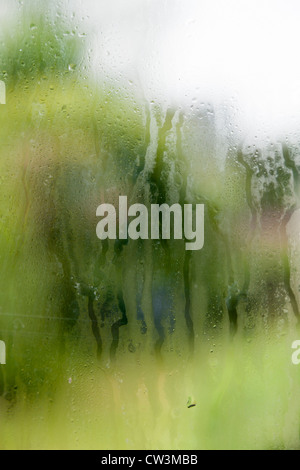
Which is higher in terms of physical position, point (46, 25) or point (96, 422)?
point (46, 25)

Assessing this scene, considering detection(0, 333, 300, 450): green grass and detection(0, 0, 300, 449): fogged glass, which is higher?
detection(0, 0, 300, 449): fogged glass

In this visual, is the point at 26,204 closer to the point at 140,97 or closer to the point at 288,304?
the point at 140,97

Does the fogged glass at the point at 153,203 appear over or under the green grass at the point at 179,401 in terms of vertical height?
over

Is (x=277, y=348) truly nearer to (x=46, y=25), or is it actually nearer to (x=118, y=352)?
(x=118, y=352)

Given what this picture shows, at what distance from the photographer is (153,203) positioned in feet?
1.52

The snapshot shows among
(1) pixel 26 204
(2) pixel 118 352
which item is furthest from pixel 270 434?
(1) pixel 26 204

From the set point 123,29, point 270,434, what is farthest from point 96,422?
point 123,29

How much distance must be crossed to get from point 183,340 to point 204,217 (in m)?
0.18

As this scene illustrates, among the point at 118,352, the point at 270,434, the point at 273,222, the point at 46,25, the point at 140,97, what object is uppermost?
the point at 46,25

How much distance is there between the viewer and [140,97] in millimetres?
457

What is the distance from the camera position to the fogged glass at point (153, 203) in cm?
46

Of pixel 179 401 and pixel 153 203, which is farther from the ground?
pixel 153 203

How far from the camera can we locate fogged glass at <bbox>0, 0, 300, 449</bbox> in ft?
1.50

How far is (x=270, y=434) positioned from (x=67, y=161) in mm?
500
